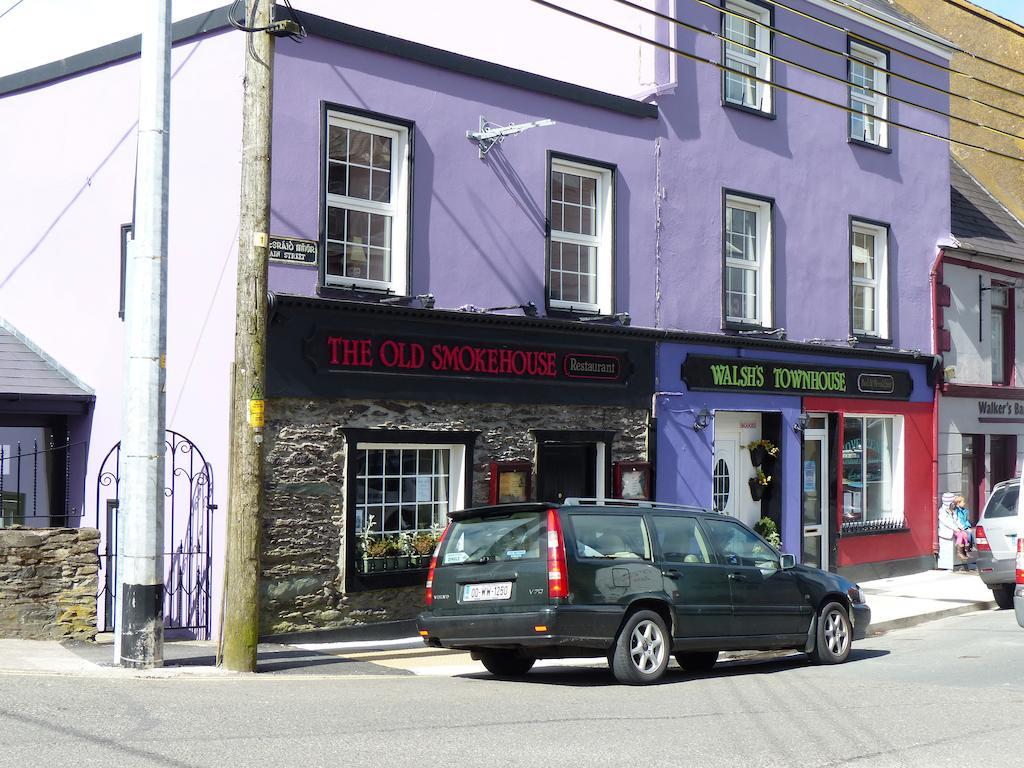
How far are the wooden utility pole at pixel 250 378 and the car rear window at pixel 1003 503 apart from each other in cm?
1126

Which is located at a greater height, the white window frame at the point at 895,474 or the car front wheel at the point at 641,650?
the white window frame at the point at 895,474

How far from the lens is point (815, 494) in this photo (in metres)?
21.0

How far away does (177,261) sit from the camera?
14.5 metres

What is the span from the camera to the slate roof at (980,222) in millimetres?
24297

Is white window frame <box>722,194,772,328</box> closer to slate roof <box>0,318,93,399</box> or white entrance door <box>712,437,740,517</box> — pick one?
white entrance door <box>712,437,740,517</box>

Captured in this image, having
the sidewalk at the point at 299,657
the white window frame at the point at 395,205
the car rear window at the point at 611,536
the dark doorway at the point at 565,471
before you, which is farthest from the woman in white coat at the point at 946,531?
the car rear window at the point at 611,536

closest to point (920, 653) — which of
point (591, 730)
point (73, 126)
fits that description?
point (591, 730)

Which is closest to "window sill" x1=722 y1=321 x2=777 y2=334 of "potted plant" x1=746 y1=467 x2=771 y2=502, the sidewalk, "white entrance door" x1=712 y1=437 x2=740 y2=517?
"white entrance door" x1=712 y1=437 x2=740 y2=517

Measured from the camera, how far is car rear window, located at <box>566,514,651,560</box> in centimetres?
1115

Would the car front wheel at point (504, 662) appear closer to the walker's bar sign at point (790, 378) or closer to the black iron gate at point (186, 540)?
the black iron gate at point (186, 540)

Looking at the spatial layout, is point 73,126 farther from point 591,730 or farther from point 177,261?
point 591,730

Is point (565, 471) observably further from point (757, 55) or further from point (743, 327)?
point (757, 55)

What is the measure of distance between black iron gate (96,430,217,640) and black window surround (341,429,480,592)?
1.45 meters

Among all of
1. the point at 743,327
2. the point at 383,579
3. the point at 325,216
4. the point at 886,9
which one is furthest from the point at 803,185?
the point at 383,579
